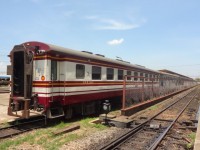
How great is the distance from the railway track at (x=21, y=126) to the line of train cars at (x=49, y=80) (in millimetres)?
430

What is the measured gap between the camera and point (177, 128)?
10977 mm

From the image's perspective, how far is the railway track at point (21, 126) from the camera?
944 centimetres

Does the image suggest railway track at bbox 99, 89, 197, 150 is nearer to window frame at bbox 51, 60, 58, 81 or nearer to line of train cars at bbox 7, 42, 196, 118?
line of train cars at bbox 7, 42, 196, 118

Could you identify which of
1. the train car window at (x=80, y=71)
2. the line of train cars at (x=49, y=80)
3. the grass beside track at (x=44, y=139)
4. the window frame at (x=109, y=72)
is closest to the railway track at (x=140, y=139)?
the grass beside track at (x=44, y=139)

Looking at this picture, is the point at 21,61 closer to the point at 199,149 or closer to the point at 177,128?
the point at 177,128

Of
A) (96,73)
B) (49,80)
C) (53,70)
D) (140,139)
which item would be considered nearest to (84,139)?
(140,139)

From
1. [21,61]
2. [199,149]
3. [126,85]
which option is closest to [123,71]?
[126,85]

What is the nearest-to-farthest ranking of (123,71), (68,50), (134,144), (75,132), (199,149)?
(199,149)
(134,144)
(75,132)
(68,50)
(123,71)

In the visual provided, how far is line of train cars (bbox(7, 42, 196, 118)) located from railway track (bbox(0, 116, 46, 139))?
43 centimetres

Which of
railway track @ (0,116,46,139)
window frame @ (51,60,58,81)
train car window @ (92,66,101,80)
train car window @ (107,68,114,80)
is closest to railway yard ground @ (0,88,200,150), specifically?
railway track @ (0,116,46,139)

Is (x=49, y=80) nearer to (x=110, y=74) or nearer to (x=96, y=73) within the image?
(x=96, y=73)

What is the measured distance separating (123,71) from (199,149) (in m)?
10.8

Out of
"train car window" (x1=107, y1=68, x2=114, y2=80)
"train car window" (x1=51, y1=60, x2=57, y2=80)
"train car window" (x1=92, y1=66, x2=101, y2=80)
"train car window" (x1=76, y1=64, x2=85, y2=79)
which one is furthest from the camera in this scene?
"train car window" (x1=107, y1=68, x2=114, y2=80)

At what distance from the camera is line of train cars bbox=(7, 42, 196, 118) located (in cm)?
1072
